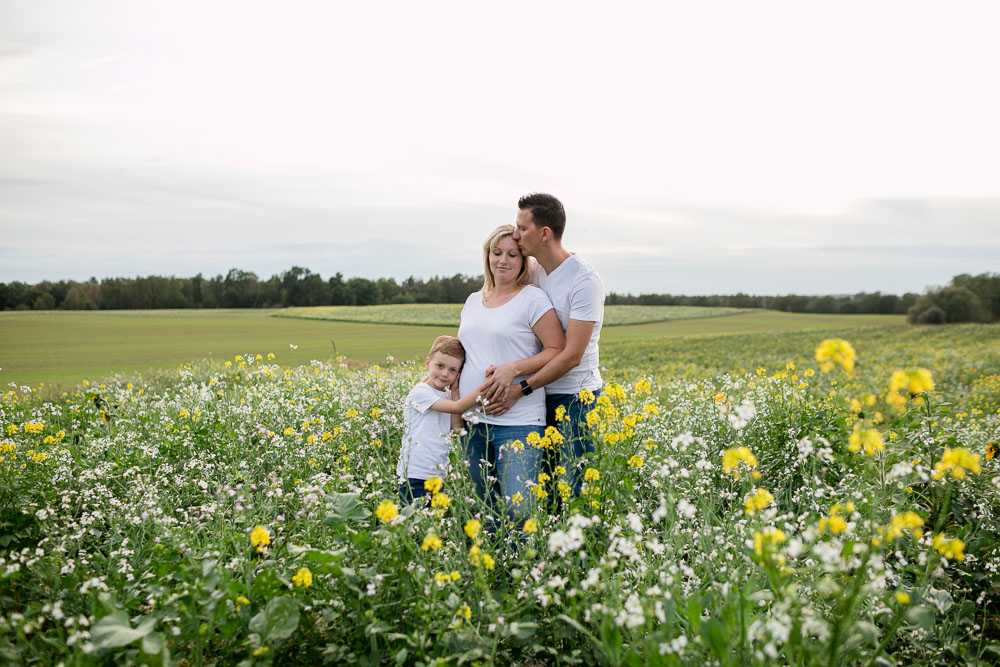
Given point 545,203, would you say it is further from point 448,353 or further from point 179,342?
point 179,342

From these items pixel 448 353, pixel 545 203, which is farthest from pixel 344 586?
pixel 545 203

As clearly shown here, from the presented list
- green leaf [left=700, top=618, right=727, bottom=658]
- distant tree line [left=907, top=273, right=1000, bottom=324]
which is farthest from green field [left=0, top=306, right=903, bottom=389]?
distant tree line [left=907, top=273, right=1000, bottom=324]

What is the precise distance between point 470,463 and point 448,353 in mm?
957

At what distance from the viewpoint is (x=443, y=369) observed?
528cm

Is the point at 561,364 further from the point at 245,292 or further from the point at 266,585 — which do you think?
the point at 245,292

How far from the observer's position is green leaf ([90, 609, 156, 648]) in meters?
2.52

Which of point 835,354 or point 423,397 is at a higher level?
point 835,354

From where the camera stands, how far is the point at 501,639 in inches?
125

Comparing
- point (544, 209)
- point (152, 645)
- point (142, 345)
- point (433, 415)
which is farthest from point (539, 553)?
point (142, 345)

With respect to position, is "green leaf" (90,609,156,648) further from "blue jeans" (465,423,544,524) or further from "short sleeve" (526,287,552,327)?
"short sleeve" (526,287,552,327)

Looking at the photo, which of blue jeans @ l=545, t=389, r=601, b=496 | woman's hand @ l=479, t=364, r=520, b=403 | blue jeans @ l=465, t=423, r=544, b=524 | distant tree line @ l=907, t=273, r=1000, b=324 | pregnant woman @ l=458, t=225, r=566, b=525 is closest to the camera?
blue jeans @ l=545, t=389, r=601, b=496

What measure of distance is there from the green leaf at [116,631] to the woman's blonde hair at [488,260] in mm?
3588

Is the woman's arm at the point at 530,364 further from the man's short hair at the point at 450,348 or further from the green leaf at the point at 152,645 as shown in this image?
the green leaf at the point at 152,645

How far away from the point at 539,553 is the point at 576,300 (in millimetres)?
2194
